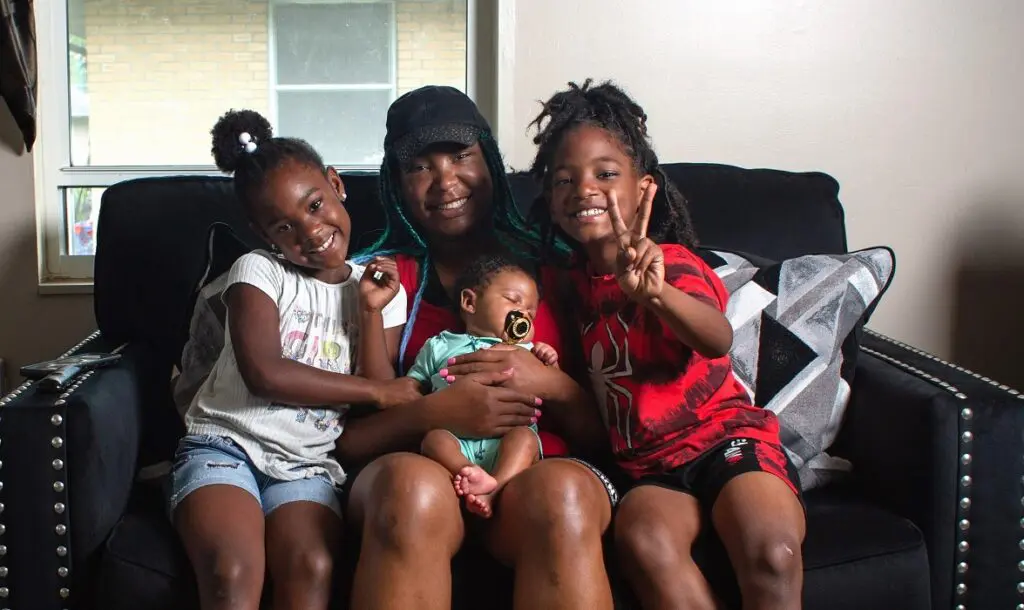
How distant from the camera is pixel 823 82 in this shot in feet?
7.52

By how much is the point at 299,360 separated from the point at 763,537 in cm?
78

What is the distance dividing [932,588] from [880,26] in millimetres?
1547

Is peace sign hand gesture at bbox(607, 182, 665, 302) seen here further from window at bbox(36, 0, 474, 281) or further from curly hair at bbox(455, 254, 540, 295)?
window at bbox(36, 0, 474, 281)

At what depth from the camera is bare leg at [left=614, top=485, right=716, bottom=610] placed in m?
1.17

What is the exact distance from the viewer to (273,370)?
1368mm

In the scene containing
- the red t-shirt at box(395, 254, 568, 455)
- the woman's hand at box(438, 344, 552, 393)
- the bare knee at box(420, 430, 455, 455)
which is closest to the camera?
the bare knee at box(420, 430, 455, 455)

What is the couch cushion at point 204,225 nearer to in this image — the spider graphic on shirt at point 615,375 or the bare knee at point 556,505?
the spider graphic on shirt at point 615,375

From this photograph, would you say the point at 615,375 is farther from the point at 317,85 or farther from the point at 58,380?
the point at 317,85

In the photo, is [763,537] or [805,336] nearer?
[763,537]

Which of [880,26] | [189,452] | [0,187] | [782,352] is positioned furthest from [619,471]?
[0,187]

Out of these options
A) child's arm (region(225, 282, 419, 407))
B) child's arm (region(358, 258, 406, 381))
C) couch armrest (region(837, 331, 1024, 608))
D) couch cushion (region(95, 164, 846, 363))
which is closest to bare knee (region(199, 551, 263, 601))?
child's arm (region(225, 282, 419, 407))

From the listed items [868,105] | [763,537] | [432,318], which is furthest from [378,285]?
[868,105]

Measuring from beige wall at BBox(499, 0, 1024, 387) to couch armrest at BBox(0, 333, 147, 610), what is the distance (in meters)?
1.31

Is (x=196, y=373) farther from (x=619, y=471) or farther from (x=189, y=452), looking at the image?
(x=619, y=471)
